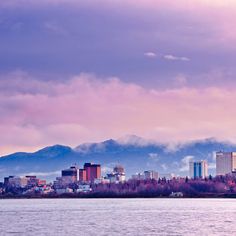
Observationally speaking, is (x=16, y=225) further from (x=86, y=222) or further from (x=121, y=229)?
(x=121, y=229)

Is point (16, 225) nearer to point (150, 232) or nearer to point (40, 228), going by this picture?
point (40, 228)

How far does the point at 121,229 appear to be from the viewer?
270ft

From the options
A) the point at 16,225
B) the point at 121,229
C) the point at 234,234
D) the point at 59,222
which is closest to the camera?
the point at 234,234

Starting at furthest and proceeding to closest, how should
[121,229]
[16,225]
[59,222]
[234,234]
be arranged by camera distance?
[59,222]
[16,225]
[121,229]
[234,234]

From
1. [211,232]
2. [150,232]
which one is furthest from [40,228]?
[211,232]

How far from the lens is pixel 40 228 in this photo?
86.0 meters

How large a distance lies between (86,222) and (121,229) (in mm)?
14194

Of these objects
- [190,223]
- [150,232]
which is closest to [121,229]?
[150,232]

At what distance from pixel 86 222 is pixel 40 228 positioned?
10895 mm

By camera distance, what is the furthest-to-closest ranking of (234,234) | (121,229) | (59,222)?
1. (59,222)
2. (121,229)
3. (234,234)

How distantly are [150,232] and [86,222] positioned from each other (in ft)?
64.6

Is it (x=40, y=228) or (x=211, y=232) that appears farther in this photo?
(x=40, y=228)

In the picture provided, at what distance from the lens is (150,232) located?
77500 mm

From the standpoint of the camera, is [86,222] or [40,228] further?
[86,222]
